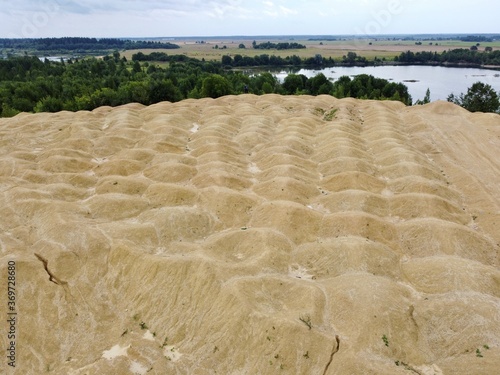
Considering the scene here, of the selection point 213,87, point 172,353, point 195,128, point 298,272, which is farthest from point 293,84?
point 172,353

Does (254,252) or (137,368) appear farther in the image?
(254,252)

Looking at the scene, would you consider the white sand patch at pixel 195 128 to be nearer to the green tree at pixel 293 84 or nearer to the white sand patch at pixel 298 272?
the white sand patch at pixel 298 272

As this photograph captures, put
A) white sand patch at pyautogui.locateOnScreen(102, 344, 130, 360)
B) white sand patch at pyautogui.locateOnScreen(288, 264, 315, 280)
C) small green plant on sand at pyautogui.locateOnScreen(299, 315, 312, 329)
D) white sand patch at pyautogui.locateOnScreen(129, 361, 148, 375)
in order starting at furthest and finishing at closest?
white sand patch at pyautogui.locateOnScreen(288, 264, 315, 280) < white sand patch at pyautogui.locateOnScreen(102, 344, 130, 360) < small green plant on sand at pyautogui.locateOnScreen(299, 315, 312, 329) < white sand patch at pyautogui.locateOnScreen(129, 361, 148, 375)

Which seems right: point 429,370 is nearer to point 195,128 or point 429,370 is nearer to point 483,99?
point 195,128

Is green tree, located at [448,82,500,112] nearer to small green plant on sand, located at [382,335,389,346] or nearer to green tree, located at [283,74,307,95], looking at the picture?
green tree, located at [283,74,307,95]

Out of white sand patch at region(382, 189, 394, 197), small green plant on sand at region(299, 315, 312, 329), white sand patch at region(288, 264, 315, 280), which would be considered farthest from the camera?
white sand patch at region(382, 189, 394, 197)

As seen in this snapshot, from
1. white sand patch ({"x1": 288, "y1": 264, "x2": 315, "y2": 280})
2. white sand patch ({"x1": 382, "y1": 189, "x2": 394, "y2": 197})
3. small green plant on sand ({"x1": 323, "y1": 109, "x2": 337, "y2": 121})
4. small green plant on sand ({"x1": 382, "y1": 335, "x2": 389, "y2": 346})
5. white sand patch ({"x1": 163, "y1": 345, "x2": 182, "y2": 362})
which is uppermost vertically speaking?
small green plant on sand ({"x1": 323, "y1": 109, "x2": 337, "y2": 121})

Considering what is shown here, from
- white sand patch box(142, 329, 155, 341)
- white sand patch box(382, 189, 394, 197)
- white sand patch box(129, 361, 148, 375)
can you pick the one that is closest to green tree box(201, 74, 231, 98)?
white sand patch box(382, 189, 394, 197)
